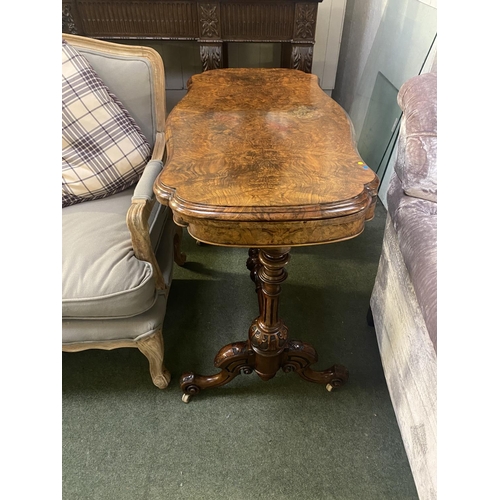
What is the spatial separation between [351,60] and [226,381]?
1990mm

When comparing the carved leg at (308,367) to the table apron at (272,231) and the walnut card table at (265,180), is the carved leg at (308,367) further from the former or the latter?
the table apron at (272,231)

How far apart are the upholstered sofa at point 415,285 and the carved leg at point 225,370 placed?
43 centimetres

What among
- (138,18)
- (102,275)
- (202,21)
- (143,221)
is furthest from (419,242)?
(138,18)

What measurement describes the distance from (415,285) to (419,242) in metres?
0.11

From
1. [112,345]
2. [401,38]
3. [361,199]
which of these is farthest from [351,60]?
[112,345]

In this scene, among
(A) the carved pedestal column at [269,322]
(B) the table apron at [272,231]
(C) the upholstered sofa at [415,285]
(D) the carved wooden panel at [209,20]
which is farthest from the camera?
(D) the carved wooden panel at [209,20]

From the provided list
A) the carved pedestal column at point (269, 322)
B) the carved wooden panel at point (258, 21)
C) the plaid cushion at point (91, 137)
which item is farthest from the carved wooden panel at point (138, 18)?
the carved pedestal column at point (269, 322)

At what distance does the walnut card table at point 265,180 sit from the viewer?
76 centimetres

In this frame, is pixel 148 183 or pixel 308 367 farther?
pixel 308 367

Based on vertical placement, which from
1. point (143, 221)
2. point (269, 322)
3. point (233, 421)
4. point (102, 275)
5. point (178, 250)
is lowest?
point (233, 421)

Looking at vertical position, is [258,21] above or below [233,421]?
above

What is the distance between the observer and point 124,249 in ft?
3.55

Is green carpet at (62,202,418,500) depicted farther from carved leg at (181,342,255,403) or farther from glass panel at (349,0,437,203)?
glass panel at (349,0,437,203)

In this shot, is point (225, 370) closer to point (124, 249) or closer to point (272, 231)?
point (124, 249)
